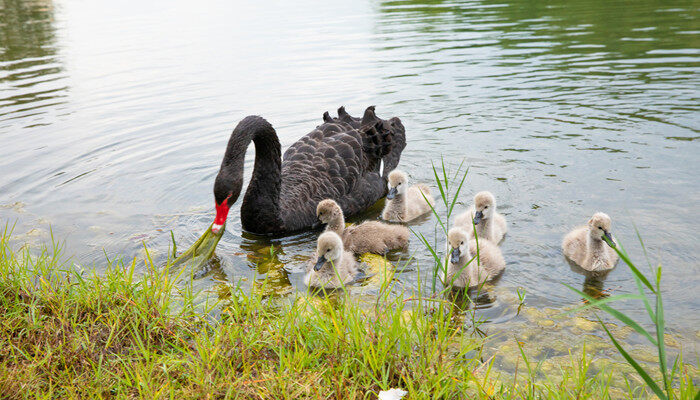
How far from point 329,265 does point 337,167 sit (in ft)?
5.61

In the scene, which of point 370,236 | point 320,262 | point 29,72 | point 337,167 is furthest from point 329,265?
point 29,72

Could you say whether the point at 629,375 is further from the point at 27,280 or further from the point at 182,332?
the point at 27,280

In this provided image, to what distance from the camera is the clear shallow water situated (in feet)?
16.2

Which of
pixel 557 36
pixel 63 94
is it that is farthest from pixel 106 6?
pixel 557 36

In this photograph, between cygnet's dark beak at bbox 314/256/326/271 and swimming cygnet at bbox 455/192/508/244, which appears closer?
cygnet's dark beak at bbox 314/256/326/271

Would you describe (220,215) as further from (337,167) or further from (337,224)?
(337,167)

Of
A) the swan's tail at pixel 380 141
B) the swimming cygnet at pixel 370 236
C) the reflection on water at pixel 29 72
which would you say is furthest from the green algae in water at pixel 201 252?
the reflection on water at pixel 29 72

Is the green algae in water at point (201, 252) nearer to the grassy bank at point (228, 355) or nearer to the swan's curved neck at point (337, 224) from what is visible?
the grassy bank at point (228, 355)

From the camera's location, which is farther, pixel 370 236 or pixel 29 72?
pixel 29 72

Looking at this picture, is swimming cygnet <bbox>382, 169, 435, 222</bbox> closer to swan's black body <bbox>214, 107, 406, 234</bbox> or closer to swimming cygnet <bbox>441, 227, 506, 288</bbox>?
swan's black body <bbox>214, 107, 406, 234</bbox>

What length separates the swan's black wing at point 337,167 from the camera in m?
5.52

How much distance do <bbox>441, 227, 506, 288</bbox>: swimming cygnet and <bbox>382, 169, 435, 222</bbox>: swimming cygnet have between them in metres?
1.14

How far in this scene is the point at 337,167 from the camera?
579 centimetres

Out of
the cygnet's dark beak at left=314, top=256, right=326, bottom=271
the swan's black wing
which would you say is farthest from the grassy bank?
the swan's black wing
